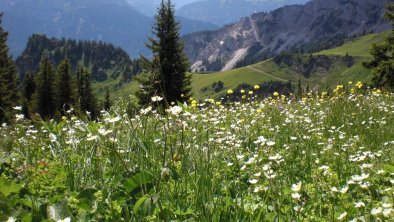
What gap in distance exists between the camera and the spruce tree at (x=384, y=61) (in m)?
32.0

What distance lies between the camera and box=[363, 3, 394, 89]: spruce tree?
3199cm

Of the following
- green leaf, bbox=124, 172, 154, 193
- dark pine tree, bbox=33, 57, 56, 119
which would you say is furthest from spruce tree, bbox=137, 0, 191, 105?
dark pine tree, bbox=33, 57, 56, 119

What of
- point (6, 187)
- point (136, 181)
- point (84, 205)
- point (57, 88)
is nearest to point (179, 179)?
point (136, 181)

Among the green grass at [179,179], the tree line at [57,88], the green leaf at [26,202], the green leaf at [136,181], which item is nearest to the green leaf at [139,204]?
the green grass at [179,179]

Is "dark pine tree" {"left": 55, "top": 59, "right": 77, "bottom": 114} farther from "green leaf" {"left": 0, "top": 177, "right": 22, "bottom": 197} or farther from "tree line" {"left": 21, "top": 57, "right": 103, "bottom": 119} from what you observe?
"green leaf" {"left": 0, "top": 177, "right": 22, "bottom": 197}

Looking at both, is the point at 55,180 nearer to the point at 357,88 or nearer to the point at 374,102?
the point at 374,102

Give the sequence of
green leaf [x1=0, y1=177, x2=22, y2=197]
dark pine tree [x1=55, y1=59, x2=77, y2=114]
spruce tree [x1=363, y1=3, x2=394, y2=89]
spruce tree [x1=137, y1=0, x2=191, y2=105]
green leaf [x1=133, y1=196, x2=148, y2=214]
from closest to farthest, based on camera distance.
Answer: green leaf [x1=133, y1=196, x2=148, y2=214], green leaf [x1=0, y1=177, x2=22, y2=197], spruce tree [x1=363, y1=3, x2=394, y2=89], spruce tree [x1=137, y1=0, x2=191, y2=105], dark pine tree [x1=55, y1=59, x2=77, y2=114]

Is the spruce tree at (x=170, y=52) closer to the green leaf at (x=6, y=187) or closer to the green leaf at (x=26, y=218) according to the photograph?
the green leaf at (x=6, y=187)

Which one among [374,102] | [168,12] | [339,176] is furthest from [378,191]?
[168,12]

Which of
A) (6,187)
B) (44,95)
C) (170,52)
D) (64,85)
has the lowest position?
(6,187)

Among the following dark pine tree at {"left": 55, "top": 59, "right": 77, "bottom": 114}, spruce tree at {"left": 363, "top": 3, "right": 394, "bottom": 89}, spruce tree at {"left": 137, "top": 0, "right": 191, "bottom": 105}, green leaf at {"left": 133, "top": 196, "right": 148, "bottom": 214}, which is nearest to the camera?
green leaf at {"left": 133, "top": 196, "right": 148, "bottom": 214}

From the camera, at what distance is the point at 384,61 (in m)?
32.8

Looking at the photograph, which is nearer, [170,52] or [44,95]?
[170,52]

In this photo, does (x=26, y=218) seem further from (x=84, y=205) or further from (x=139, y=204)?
(x=139, y=204)
